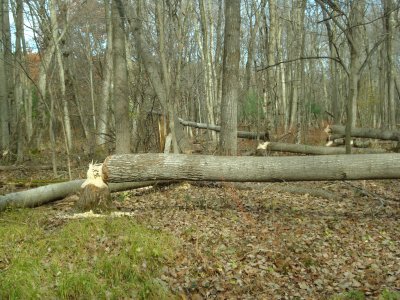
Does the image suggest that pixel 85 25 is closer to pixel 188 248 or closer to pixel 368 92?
pixel 368 92

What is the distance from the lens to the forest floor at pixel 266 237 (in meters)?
5.01

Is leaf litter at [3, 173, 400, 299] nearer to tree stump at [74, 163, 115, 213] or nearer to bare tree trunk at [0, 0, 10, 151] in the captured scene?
tree stump at [74, 163, 115, 213]

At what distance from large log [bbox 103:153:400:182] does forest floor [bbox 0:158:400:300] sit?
0.68 metres

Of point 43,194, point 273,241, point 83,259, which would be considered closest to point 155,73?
point 43,194

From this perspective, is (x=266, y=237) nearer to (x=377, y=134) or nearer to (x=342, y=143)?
(x=377, y=134)

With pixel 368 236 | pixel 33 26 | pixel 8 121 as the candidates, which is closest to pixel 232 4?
pixel 33 26


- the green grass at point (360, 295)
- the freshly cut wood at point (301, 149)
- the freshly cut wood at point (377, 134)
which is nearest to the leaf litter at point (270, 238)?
the green grass at point (360, 295)

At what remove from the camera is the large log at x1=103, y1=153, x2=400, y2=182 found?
6.88 metres

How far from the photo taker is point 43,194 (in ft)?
25.0

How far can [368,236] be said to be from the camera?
6.33m

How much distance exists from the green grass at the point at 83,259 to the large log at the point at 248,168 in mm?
1034

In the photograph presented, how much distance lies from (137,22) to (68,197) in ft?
20.4

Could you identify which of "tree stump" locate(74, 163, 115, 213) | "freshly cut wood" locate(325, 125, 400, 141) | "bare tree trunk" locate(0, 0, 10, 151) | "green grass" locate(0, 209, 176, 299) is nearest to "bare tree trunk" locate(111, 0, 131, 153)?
"tree stump" locate(74, 163, 115, 213)

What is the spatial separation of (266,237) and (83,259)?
2721 mm
